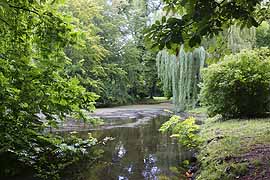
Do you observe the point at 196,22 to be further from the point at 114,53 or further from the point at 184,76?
the point at 114,53

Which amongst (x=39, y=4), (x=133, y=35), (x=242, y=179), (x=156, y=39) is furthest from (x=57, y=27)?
(x=133, y=35)

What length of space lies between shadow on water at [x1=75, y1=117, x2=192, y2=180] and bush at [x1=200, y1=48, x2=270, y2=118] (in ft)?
7.06

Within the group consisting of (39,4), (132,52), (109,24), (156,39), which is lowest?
(156,39)

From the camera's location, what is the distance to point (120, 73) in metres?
26.6

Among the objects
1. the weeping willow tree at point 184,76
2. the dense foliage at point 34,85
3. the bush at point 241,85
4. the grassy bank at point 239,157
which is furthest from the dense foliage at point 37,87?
the weeping willow tree at point 184,76

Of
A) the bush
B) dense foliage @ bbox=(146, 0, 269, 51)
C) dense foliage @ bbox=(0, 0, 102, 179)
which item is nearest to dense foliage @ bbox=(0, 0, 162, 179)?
dense foliage @ bbox=(0, 0, 102, 179)

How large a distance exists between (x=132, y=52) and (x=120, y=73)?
2.68 metres

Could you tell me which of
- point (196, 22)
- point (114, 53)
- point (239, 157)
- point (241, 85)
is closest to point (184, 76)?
point (241, 85)

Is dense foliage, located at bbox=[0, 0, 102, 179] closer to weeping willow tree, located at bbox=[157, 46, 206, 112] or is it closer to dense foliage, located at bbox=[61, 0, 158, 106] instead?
weeping willow tree, located at bbox=[157, 46, 206, 112]

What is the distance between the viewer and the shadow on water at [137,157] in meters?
6.42

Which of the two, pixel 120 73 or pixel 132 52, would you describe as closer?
pixel 120 73

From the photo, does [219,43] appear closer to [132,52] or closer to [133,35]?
[132,52]

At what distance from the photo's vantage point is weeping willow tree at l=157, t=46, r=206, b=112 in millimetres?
16422

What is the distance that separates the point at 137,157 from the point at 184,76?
9.22m
